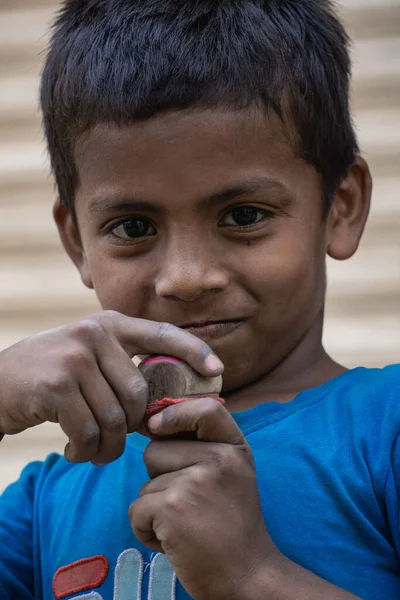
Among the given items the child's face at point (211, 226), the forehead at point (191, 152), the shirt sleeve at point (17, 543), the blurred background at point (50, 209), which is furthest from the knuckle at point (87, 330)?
the blurred background at point (50, 209)

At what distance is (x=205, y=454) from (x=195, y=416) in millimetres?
65

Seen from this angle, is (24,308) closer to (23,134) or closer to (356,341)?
(23,134)

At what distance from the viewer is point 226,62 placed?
182cm

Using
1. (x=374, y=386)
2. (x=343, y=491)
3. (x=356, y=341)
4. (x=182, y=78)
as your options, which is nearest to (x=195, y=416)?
(x=343, y=491)

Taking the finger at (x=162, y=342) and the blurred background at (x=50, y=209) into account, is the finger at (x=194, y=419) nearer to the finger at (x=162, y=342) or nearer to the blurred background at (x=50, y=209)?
the finger at (x=162, y=342)

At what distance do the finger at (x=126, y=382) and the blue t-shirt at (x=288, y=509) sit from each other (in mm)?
357

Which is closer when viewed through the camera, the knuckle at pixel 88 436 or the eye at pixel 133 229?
the knuckle at pixel 88 436

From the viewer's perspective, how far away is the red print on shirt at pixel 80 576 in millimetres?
1780

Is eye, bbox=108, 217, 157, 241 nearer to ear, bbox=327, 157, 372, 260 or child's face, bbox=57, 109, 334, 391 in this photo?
child's face, bbox=57, 109, 334, 391

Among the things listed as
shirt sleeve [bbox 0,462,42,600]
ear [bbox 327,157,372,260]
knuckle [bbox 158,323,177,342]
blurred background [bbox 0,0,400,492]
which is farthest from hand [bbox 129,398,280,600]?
blurred background [bbox 0,0,400,492]

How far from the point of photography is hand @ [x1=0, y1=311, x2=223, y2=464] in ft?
4.86

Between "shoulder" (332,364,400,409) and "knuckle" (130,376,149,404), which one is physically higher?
"knuckle" (130,376,149,404)

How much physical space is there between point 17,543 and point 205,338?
0.57m

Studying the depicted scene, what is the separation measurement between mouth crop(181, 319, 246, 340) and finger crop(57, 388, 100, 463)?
1.17ft
